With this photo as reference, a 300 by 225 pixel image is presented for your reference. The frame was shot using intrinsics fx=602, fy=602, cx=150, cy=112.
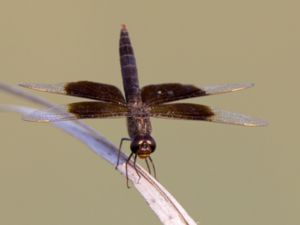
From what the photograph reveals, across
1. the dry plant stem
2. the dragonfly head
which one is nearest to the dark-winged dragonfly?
the dragonfly head

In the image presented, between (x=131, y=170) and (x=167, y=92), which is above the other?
(x=167, y=92)

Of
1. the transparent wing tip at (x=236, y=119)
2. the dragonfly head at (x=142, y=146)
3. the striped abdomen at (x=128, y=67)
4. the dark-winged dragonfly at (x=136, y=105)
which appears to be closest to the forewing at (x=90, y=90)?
the dark-winged dragonfly at (x=136, y=105)

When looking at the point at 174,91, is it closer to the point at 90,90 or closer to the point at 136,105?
the point at 136,105

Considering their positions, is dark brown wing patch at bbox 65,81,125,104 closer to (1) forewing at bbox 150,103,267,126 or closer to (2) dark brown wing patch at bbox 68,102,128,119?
(2) dark brown wing patch at bbox 68,102,128,119

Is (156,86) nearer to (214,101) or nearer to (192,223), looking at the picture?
(192,223)

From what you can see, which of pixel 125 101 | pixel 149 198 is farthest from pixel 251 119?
pixel 149 198

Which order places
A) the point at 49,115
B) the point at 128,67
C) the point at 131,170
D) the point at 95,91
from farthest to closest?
the point at 128,67, the point at 95,91, the point at 49,115, the point at 131,170

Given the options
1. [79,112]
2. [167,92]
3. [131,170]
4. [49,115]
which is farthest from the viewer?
[167,92]

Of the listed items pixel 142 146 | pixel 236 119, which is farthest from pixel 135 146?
pixel 236 119
